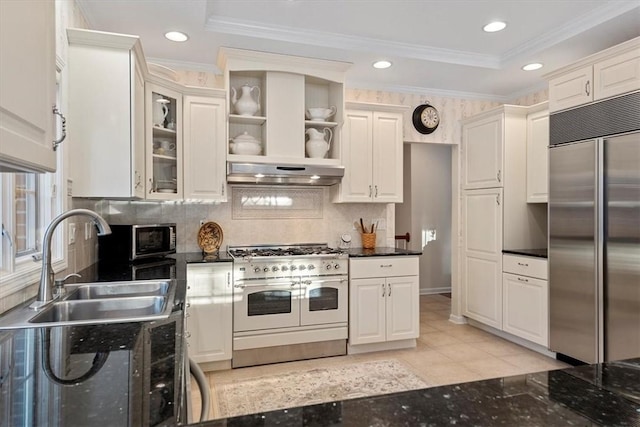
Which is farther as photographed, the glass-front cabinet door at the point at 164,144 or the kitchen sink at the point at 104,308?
the glass-front cabinet door at the point at 164,144

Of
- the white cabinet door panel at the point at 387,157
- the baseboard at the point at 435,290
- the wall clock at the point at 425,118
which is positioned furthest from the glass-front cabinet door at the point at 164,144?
the baseboard at the point at 435,290

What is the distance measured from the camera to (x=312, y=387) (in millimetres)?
2859

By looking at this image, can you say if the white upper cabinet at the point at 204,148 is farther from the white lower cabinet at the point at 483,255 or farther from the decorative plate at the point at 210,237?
the white lower cabinet at the point at 483,255

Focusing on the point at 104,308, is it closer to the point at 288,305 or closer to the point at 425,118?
the point at 288,305

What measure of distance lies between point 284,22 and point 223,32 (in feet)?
1.57

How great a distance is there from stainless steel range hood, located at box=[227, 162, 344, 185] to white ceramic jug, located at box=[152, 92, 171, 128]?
0.63m

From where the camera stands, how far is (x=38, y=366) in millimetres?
969

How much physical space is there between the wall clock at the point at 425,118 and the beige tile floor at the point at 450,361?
2.25 meters

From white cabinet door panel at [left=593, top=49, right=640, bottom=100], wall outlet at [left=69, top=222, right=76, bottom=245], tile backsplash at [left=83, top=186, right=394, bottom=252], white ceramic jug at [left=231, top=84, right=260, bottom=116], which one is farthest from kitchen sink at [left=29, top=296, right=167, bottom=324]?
white cabinet door panel at [left=593, top=49, right=640, bottom=100]

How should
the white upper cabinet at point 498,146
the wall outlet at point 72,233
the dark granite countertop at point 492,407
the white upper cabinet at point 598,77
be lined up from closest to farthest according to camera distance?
1. the dark granite countertop at point 492,407
2. the wall outlet at point 72,233
3. the white upper cabinet at point 598,77
4. the white upper cabinet at point 498,146

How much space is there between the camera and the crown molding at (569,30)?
2691 mm

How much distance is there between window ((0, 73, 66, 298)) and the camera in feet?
5.30

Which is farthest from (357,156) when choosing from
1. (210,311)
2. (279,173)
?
(210,311)

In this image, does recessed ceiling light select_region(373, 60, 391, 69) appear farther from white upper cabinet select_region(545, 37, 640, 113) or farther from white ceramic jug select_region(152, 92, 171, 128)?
white ceramic jug select_region(152, 92, 171, 128)
